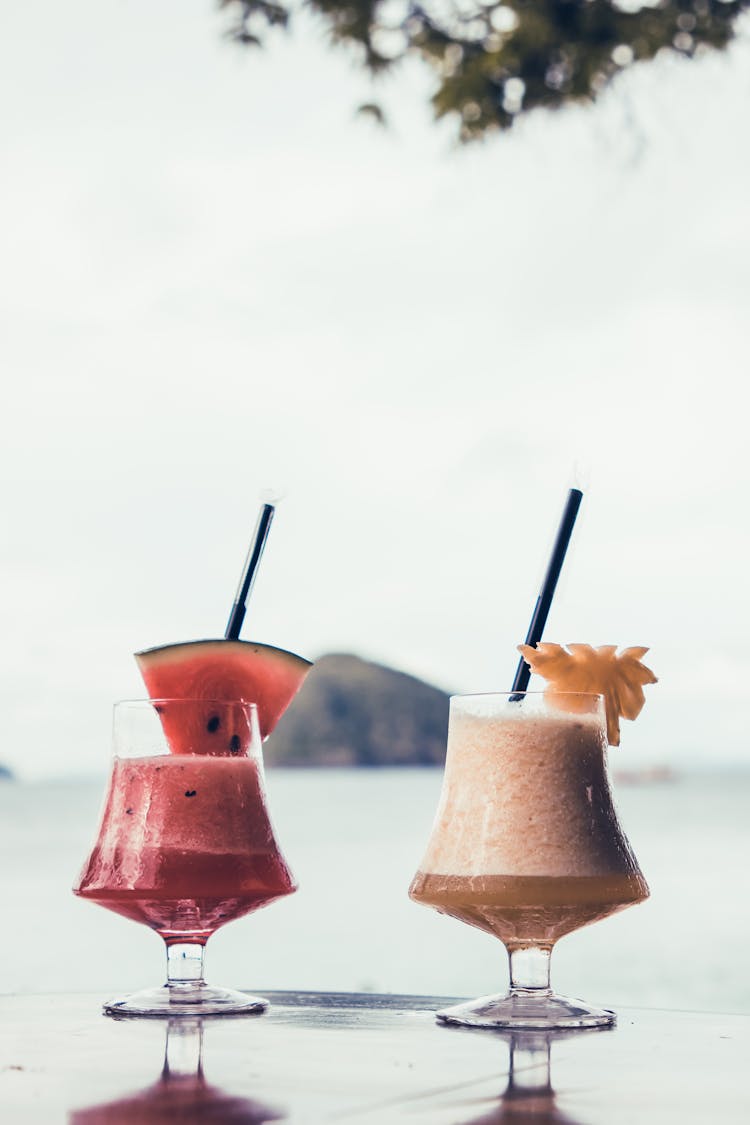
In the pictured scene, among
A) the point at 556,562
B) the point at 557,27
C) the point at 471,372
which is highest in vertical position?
the point at 471,372

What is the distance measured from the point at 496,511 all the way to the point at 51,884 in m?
7.88

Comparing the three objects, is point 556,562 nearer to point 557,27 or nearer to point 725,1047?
point 725,1047

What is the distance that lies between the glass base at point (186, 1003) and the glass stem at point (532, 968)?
0.78ft

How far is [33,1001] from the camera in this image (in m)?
1.54

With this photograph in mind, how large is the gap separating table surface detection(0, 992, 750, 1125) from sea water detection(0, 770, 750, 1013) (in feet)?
22.3

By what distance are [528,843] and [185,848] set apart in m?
0.32

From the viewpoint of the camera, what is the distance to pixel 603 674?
148 centimetres

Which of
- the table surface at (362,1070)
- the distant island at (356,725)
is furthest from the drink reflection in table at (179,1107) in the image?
the distant island at (356,725)

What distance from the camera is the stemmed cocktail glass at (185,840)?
4.64 feet

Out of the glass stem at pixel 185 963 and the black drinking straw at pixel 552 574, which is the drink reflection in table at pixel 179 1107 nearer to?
the glass stem at pixel 185 963

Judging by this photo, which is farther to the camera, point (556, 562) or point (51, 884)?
point (51, 884)

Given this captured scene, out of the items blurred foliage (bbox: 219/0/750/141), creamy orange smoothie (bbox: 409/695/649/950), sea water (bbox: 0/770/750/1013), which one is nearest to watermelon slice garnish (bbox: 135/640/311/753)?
creamy orange smoothie (bbox: 409/695/649/950)

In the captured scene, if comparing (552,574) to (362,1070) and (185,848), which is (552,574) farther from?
(362,1070)

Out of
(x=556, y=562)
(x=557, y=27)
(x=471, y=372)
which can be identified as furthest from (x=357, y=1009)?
(x=471, y=372)
